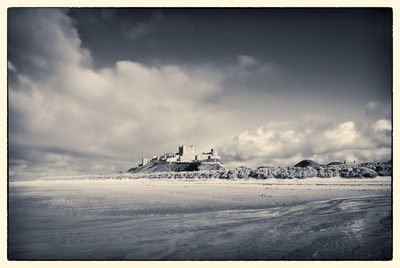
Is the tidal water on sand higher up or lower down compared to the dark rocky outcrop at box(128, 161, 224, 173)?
lower down

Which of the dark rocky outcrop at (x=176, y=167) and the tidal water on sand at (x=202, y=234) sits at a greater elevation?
the dark rocky outcrop at (x=176, y=167)

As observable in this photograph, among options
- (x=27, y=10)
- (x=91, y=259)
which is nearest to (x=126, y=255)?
(x=91, y=259)

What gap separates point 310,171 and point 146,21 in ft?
34.6

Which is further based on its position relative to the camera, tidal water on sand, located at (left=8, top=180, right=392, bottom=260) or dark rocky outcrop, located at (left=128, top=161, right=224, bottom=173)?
dark rocky outcrop, located at (left=128, top=161, right=224, bottom=173)

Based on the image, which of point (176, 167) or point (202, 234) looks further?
point (176, 167)

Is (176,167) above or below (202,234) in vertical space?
above

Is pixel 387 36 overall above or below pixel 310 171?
above

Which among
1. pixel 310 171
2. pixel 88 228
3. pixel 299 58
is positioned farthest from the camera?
pixel 310 171

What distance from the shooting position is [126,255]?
2969 millimetres

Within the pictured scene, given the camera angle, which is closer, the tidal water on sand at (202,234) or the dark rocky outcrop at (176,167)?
the tidal water on sand at (202,234)
